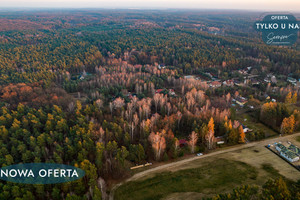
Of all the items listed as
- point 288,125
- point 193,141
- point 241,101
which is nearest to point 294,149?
point 288,125

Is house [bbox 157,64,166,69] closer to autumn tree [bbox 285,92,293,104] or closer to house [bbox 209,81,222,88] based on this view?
house [bbox 209,81,222,88]

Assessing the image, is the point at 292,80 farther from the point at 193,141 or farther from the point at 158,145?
the point at 158,145

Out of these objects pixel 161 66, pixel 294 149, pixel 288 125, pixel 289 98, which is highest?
pixel 161 66

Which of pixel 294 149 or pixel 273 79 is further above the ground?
pixel 273 79

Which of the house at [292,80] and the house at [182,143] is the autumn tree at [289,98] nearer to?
the house at [292,80]

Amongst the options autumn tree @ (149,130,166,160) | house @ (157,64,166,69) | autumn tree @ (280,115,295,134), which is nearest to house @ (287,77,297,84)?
autumn tree @ (280,115,295,134)

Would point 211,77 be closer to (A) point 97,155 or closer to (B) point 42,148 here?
(A) point 97,155

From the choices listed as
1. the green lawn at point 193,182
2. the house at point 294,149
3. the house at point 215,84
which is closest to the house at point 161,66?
the house at point 215,84
